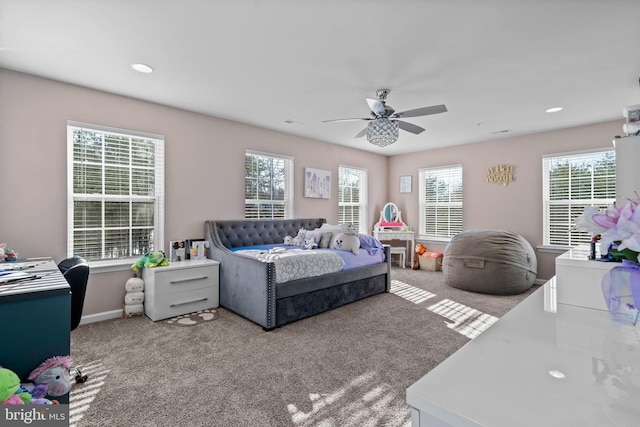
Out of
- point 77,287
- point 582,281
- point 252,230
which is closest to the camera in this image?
point 582,281

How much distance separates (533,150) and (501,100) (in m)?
2.07

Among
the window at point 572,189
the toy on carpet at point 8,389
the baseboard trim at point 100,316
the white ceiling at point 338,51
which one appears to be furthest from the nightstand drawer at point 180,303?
the window at point 572,189

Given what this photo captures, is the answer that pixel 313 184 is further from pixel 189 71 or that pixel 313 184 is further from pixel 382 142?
pixel 189 71

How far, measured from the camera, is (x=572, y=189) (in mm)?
4820

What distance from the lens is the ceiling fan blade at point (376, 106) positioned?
9.61 feet

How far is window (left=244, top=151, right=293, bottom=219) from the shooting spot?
15.5 feet

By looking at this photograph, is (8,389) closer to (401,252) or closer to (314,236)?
(314,236)

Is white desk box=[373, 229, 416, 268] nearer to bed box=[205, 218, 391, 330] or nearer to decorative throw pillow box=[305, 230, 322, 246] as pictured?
bed box=[205, 218, 391, 330]

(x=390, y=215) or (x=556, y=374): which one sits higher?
(x=390, y=215)

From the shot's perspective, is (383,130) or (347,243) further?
(347,243)

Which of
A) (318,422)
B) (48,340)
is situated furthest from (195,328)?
(318,422)

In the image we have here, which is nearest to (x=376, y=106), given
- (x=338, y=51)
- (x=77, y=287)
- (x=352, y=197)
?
(x=338, y=51)

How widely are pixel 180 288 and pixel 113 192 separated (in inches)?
52.7

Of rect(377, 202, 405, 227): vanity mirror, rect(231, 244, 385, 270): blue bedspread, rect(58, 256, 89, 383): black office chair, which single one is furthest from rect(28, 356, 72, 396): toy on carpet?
rect(377, 202, 405, 227): vanity mirror
